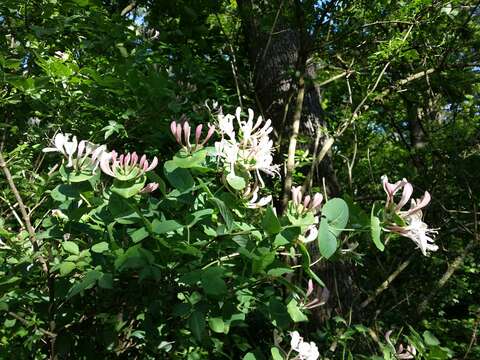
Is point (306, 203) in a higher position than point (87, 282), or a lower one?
higher

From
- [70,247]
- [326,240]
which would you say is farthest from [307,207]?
[70,247]

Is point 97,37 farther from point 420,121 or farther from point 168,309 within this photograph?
point 420,121

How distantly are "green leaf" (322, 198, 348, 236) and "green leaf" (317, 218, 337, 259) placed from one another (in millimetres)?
13

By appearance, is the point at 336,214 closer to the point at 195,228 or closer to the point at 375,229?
the point at 375,229

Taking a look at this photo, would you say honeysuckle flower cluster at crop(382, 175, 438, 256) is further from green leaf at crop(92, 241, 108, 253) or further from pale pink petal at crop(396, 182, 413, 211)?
green leaf at crop(92, 241, 108, 253)

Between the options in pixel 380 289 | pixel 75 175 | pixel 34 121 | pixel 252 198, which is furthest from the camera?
pixel 380 289

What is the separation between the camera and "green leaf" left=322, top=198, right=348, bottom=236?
107 cm

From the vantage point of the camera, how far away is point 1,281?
1270 millimetres

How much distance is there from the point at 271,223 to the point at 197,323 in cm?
30

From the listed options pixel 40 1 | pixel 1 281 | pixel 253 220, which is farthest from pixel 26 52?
pixel 253 220

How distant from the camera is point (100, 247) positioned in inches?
46.2

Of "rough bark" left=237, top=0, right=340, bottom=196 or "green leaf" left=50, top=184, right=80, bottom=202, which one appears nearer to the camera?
"green leaf" left=50, top=184, right=80, bottom=202

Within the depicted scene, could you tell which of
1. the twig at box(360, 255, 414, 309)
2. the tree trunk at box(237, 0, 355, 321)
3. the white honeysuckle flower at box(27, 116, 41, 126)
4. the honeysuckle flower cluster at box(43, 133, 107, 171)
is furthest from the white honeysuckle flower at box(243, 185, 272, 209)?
the twig at box(360, 255, 414, 309)

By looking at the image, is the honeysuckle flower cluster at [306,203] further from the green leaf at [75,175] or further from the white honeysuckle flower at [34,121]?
the white honeysuckle flower at [34,121]
